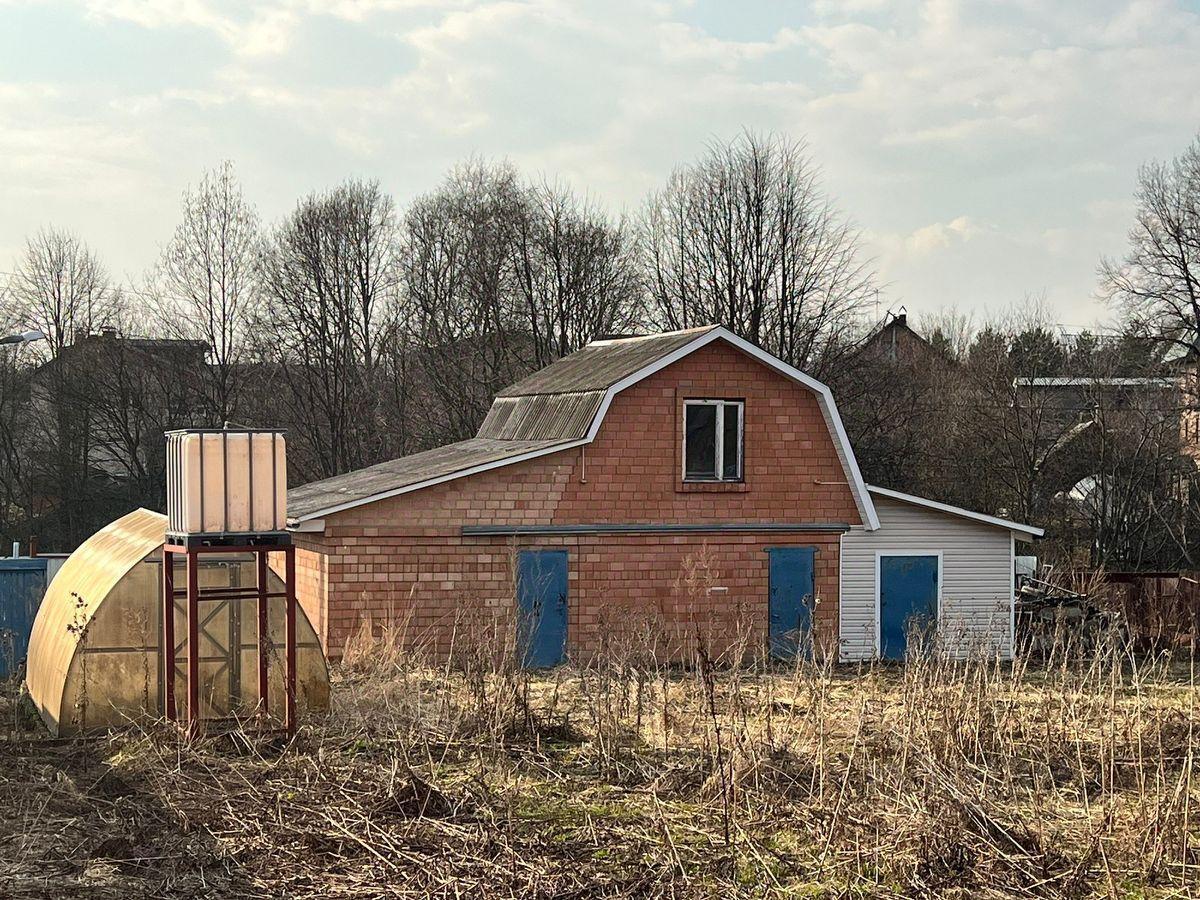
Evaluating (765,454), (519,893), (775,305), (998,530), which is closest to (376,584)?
(765,454)

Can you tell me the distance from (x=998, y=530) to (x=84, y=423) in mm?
27536

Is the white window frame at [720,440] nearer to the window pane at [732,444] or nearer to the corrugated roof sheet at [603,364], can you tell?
the window pane at [732,444]

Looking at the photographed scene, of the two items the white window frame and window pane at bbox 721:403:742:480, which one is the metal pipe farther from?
window pane at bbox 721:403:742:480

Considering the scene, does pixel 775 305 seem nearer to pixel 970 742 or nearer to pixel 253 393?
pixel 253 393

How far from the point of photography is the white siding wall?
71.7ft

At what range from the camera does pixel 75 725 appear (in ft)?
43.2

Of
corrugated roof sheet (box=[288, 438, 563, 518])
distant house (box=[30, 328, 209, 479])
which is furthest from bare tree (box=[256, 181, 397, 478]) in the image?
corrugated roof sheet (box=[288, 438, 563, 518])

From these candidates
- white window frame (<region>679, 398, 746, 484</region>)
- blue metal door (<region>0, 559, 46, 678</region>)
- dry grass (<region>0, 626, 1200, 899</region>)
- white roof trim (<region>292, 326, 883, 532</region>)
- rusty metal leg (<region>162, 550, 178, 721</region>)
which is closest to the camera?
dry grass (<region>0, 626, 1200, 899</region>)

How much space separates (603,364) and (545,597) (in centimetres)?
443

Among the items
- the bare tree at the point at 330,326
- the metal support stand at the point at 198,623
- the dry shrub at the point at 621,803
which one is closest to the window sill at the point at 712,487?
the dry shrub at the point at 621,803

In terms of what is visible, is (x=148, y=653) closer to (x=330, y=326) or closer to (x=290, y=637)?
(x=290, y=637)

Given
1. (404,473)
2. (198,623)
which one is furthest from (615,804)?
(404,473)

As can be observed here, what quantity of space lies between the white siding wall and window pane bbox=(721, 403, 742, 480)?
2.11 m

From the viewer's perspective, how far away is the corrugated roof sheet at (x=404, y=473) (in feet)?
64.4
